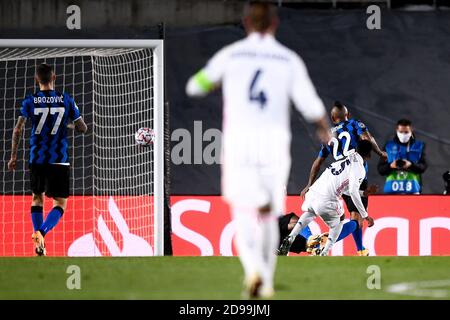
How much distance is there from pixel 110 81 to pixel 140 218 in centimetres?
220

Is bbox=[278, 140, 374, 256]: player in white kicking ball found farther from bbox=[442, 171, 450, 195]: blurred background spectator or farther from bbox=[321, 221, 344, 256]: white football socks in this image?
bbox=[442, 171, 450, 195]: blurred background spectator

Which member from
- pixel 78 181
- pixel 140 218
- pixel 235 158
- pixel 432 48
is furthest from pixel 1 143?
pixel 235 158

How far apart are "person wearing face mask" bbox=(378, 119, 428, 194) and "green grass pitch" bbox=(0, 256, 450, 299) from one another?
3.75 meters

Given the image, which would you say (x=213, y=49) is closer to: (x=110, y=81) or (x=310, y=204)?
(x=110, y=81)

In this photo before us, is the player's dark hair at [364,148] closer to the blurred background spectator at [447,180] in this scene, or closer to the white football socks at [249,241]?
the blurred background spectator at [447,180]

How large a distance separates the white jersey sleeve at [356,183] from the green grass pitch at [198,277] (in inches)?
54.1

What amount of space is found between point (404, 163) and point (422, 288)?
662 centimetres

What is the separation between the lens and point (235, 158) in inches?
338

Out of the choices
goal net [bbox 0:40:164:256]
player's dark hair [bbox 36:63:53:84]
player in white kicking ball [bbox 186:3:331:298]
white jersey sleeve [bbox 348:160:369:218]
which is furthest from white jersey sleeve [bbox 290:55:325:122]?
goal net [bbox 0:40:164:256]

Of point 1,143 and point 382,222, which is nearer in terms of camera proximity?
point 382,222

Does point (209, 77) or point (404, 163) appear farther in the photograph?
point (404, 163)

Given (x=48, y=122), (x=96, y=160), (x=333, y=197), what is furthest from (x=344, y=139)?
(x=96, y=160)

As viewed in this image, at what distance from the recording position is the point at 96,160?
60.9 feet

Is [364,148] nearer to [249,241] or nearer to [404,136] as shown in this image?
[404,136]
